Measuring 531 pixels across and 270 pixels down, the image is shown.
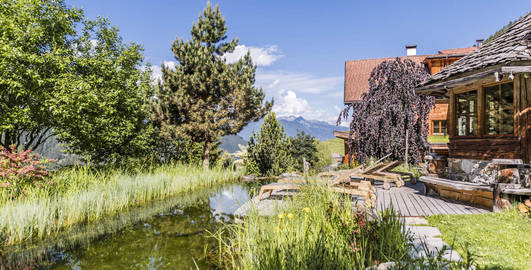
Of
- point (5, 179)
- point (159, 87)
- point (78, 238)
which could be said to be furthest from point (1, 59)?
point (159, 87)

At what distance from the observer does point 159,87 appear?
14.2 metres

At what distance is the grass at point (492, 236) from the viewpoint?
3371mm

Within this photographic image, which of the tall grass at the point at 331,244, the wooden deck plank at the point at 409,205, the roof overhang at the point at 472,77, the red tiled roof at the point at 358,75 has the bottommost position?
the wooden deck plank at the point at 409,205

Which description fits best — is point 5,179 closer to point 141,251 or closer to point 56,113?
point 56,113

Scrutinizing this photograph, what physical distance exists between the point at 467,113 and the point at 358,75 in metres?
18.7

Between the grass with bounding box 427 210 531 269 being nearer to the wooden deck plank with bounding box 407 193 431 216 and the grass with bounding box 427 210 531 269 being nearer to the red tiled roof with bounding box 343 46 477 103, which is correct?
the wooden deck plank with bounding box 407 193 431 216

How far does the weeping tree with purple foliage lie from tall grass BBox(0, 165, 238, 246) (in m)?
7.34

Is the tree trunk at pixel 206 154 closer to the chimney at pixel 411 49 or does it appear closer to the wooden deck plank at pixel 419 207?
the wooden deck plank at pixel 419 207

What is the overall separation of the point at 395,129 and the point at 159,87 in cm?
1111

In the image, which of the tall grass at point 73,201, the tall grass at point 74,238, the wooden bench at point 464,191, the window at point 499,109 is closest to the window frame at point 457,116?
the window at point 499,109

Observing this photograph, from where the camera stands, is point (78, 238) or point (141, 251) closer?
point (141, 251)

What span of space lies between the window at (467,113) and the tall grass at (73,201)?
9659 millimetres

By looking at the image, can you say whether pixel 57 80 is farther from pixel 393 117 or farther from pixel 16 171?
pixel 393 117

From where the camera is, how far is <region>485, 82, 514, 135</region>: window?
643cm
